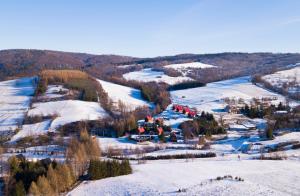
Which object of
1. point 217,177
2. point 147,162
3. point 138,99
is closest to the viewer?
point 217,177

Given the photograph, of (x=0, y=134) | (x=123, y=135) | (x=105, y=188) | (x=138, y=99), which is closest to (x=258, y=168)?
(x=105, y=188)

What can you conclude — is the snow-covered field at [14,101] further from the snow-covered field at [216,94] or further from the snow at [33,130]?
the snow-covered field at [216,94]

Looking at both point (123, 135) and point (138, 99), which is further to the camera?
point (138, 99)

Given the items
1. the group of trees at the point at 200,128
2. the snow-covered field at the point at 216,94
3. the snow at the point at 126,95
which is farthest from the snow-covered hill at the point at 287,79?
the group of trees at the point at 200,128

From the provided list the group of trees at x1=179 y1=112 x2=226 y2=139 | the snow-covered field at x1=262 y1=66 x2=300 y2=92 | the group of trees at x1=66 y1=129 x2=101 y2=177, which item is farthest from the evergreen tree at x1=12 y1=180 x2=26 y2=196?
the snow-covered field at x1=262 y1=66 x2=300 y2=92

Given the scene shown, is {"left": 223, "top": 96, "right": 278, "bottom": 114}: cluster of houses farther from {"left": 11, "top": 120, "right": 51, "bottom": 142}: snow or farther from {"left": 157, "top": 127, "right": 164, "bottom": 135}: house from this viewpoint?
{"left": 11, "top": 120, "right": 51, "bottom": 142}: snow

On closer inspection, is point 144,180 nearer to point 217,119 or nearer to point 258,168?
point 258,168
